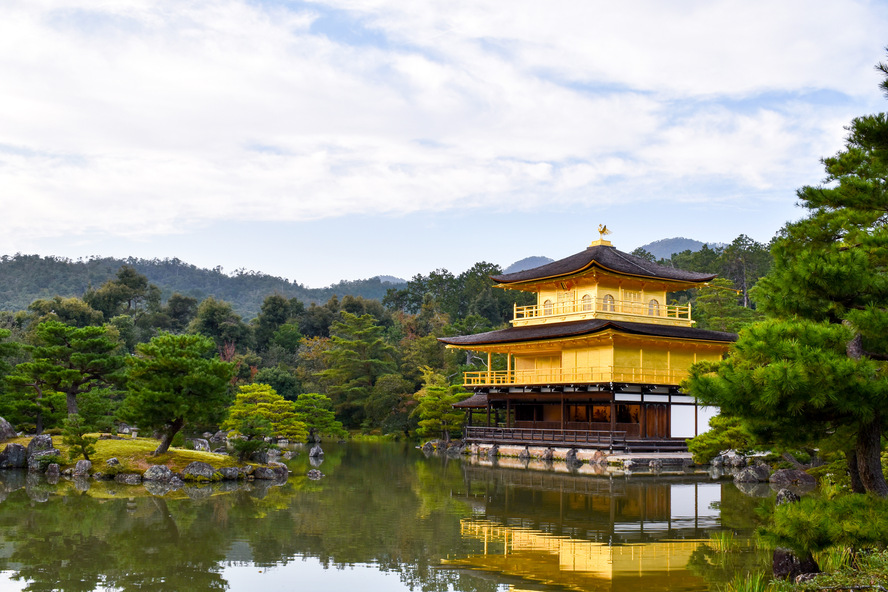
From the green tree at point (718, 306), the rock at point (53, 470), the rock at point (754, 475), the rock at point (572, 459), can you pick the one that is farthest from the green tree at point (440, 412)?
the rock at point (53, 470)

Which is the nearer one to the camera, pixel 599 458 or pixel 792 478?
pixel 792 478

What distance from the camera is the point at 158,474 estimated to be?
65.9ft

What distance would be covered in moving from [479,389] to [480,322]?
74.4ft

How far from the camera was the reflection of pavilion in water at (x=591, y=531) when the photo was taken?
10039mm

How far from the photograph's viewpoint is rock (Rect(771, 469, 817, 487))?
19.9 m

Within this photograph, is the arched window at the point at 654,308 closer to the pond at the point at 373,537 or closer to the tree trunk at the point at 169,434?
the pond at the point at 373,537

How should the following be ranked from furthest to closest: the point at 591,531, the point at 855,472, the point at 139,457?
1. the point at 139,457
2. the point at 591,531
3. the point at 855,472

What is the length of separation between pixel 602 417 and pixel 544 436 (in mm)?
2445

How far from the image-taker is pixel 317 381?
51375 millimetres

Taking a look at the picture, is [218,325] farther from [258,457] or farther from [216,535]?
[216,535]

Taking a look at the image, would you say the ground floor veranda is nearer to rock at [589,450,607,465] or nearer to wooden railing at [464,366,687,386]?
wooden railing at [464,366,687,386]

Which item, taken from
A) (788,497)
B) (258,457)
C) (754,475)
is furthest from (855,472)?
(258,457)

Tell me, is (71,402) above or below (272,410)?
above

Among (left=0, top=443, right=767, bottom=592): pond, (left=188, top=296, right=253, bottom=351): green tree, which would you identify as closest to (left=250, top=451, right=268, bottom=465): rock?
(left=0, top=443, right=767, bottom=592): pond
